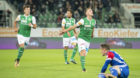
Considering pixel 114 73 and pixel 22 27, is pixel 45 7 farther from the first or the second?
pixel 114 73

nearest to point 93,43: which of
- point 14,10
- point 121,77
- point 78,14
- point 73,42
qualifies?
point 78,14

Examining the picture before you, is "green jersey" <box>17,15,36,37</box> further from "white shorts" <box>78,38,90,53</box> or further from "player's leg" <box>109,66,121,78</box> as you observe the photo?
"player's leg" <box>109,66,121,78</box>

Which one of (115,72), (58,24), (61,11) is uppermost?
(61,11)

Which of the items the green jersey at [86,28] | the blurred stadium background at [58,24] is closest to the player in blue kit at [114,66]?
the green jersey at [86,28]

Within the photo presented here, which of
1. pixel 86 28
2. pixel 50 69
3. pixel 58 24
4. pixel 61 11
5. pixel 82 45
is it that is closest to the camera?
pixel 82 45

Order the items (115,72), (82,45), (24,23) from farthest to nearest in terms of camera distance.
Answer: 1. (24,23)
2. (82,45)
3. (115,72)

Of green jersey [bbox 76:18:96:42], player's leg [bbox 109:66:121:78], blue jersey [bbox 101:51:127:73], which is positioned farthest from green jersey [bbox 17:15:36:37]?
player's leg [bbox 109:66:121:78]

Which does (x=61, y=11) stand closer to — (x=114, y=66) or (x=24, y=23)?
(x=24, y=23)

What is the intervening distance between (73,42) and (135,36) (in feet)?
52.6

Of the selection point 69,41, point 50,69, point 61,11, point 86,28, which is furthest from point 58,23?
point 86,28

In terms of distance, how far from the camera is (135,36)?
106 feet

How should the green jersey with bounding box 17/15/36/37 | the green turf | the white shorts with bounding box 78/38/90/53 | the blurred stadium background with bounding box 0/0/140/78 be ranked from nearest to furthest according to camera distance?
the green turf, the white shorts with bounding box 78/38/90/53, the green jersey with bounding box 17/15/36/37, the blurred stadium background with bounding box 0/0/140/78

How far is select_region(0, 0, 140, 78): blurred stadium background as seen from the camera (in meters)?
30.4

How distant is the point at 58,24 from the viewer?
31.1 metres
